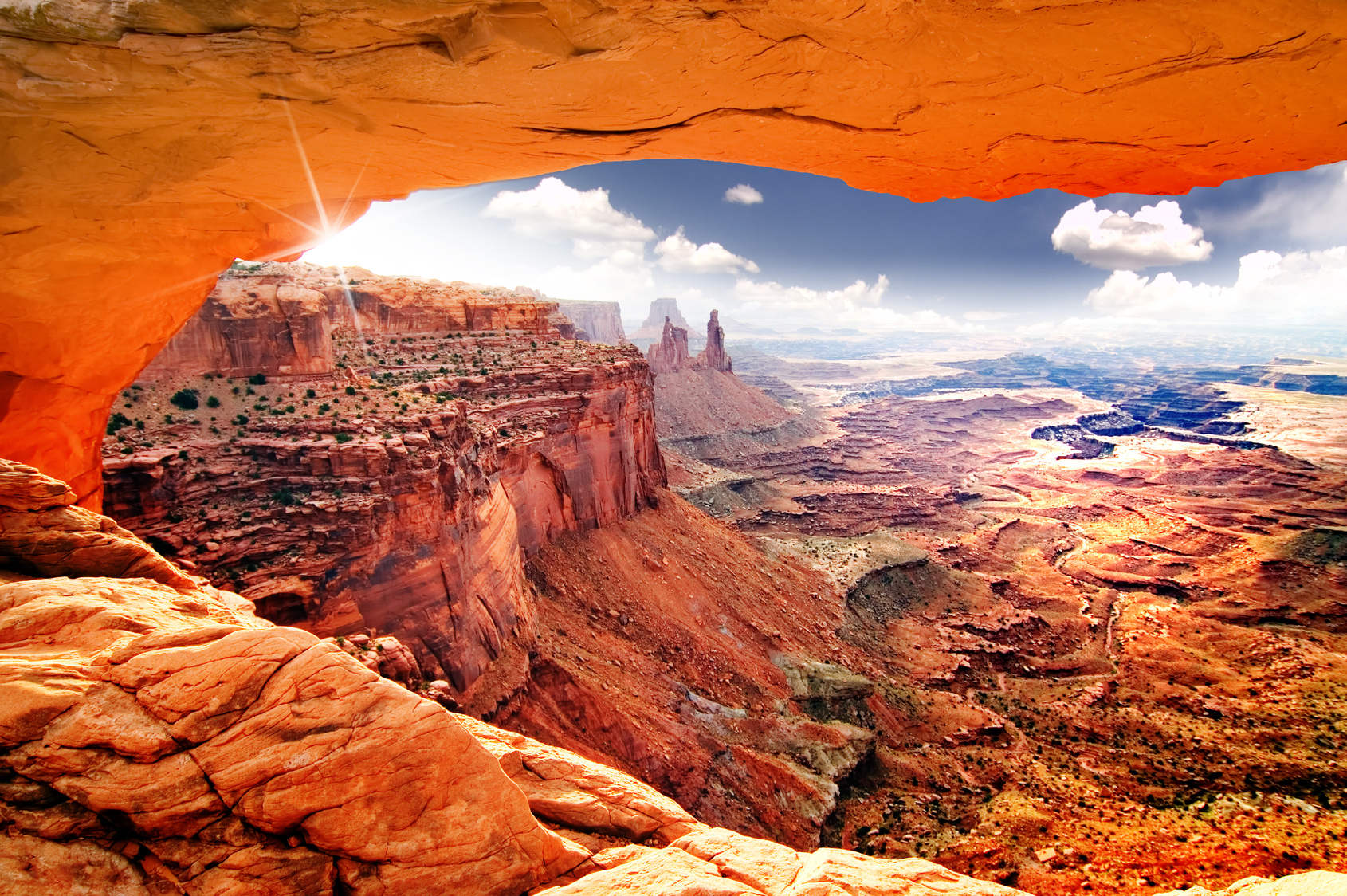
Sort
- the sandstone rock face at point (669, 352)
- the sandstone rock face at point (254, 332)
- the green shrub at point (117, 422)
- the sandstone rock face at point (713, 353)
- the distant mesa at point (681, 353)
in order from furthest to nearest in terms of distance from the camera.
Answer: the sandstone rock face at point (713, 353) → the distant mesa at point (681, 353) → the sandstone rock face at point (669, 352) → the sandstone rock face at point (254, 332) → the green shrub at point (117, 422)

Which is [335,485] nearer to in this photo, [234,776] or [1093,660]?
[234,776]

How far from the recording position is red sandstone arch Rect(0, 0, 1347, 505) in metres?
4.37

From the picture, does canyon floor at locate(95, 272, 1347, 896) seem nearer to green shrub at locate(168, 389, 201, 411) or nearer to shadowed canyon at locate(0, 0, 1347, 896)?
green shrub at locate(168, 389, 201, 411)

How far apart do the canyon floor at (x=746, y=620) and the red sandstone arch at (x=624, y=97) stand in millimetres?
8840

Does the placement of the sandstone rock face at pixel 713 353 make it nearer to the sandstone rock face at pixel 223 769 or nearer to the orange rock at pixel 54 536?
the orange rock at pixel 54 536

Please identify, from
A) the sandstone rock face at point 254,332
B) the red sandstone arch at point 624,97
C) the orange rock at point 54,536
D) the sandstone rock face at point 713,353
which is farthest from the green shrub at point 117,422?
the sandstone rock face at point 713,353

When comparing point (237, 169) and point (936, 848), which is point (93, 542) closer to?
point (237, 169)

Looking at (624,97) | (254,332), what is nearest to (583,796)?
(624,97)

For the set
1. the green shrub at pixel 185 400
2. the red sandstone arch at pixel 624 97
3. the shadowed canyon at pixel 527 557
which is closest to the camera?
the red sandstone arch at pixel 624 97

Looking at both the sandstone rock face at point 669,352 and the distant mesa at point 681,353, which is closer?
the sandstone rock face at point 669,352

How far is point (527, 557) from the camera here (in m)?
29.2

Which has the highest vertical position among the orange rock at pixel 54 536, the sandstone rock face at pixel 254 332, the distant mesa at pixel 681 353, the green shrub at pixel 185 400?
the distant mesa at pixel 681 353

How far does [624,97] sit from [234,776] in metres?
7.53

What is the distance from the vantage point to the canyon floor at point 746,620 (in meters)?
17.4
